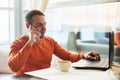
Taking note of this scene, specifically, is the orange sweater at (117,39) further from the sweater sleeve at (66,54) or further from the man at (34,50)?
the sweater sleeve at (66,54)

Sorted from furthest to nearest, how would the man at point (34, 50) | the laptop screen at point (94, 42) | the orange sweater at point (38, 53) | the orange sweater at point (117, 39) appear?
the laptop screen at point (94, 42), the orange sweater at point (38, 53), the man at point (34, 50), the orange sweater at point (117, 39)

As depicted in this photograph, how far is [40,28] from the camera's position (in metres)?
1.60

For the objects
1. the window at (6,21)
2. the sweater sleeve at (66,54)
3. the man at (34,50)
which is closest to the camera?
the man at (34,50)

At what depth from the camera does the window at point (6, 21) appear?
3139 millimetres

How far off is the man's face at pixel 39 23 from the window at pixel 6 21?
5.22ft

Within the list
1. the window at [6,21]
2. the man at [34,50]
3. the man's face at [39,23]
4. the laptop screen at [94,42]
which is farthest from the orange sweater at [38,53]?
the window at [6,21]

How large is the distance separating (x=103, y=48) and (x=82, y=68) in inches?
46.7

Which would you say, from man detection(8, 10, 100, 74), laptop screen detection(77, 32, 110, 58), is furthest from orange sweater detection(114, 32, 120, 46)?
laptop screen detection(77, 32, 110, 58)

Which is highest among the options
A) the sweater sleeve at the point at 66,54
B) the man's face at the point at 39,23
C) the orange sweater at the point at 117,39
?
the man's face at the point at 39,23

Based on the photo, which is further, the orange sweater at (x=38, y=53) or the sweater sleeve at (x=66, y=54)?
the sweater sleeve at (x=66, y=54)

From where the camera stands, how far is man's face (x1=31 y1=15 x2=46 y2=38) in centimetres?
160

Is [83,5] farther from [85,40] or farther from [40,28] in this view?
[40,28]

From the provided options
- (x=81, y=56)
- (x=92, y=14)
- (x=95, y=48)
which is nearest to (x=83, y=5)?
(x=92, y=14)

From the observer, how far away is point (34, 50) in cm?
181
